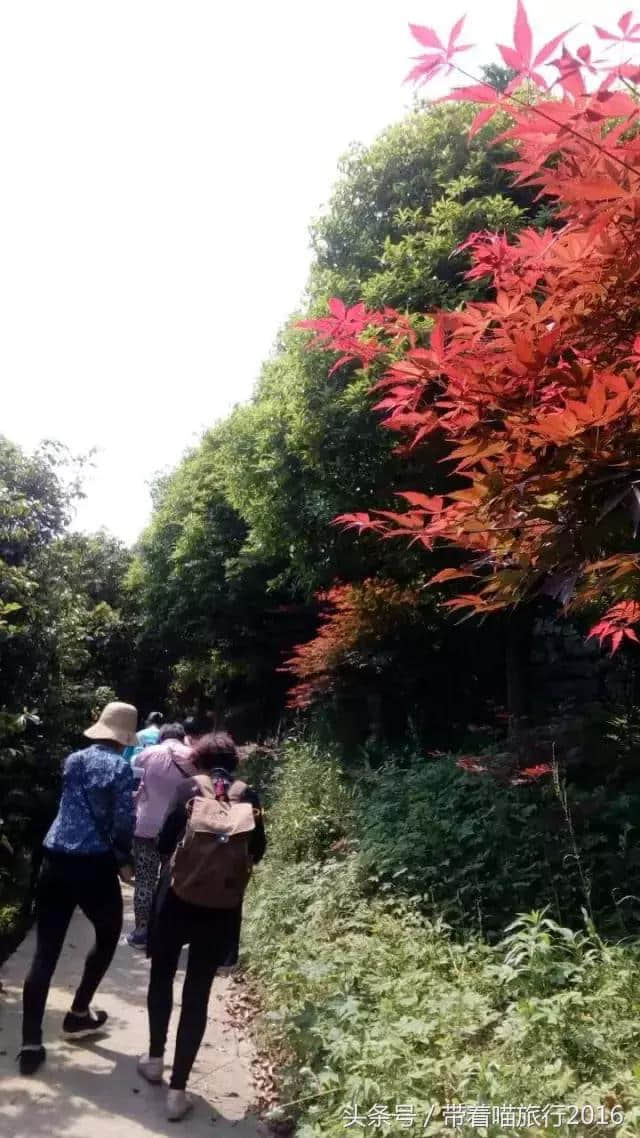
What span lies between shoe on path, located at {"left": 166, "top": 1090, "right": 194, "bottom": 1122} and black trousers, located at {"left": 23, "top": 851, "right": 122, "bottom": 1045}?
2.29ft

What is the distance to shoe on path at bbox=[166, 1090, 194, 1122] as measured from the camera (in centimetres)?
350

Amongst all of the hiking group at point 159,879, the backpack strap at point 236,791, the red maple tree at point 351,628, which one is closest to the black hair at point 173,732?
the hiking group at point 159,879

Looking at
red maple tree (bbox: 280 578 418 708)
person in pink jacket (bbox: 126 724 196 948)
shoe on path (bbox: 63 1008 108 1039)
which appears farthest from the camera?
red maple tree (bbox: 280 578 418 708)

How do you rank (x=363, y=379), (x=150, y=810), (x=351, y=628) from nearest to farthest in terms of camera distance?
(x=150, y=810) < (x=363, y=379) < (x=351, y=628)

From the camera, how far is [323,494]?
23.6 feet

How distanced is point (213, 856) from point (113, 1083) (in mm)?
1140

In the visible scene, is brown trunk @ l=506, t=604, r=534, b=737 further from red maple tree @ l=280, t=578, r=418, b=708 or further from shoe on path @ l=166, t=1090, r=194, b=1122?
shoe on path @ l=166, t=1090, r=194, b=1122

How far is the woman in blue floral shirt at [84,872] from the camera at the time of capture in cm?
390

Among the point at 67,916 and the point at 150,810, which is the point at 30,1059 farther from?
the point at 150,810

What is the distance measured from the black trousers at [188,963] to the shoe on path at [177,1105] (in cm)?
2

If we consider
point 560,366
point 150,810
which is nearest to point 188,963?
point 150,810

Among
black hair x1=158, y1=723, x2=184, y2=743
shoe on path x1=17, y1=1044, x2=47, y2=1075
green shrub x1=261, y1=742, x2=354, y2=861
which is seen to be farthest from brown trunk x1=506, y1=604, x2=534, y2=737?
shoe on path x1=17, y1=1044, x2=47, y2=1075

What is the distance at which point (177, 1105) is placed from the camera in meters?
3.52

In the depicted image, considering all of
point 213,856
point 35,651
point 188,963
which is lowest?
point 188,963
